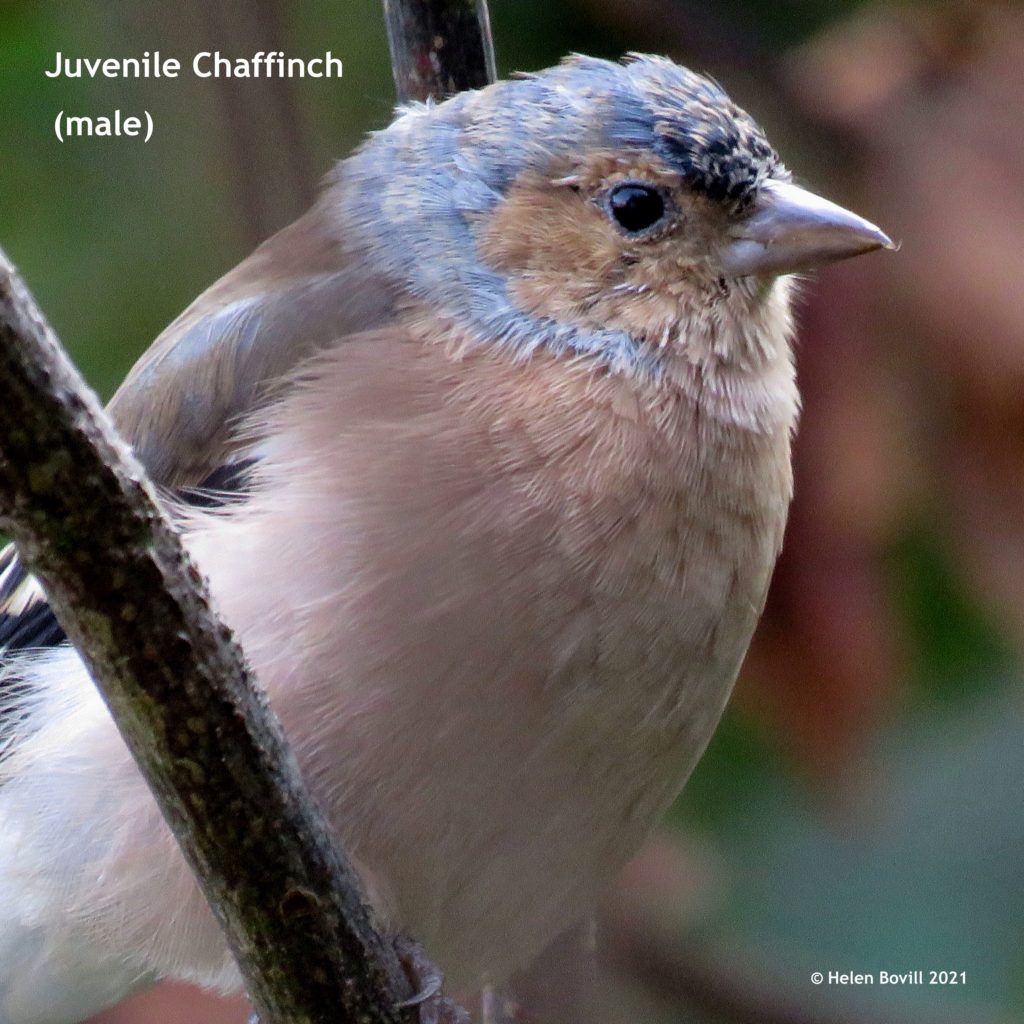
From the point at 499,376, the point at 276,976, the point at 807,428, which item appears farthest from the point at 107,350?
the point at 276,976

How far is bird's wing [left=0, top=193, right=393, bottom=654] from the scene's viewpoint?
287 centimetres

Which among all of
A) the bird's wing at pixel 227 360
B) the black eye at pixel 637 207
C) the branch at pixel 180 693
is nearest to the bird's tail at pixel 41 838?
the bird's wing at pixel 227 360

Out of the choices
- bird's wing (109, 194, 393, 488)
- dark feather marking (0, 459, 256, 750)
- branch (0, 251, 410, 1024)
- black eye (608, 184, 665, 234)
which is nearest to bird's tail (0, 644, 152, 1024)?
dark feather marking (0, 459, 256, 750)

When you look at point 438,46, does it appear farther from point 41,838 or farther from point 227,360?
point 41,838

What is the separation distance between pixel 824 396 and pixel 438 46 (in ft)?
3.28

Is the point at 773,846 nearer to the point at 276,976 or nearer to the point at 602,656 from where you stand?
the point at 602,656

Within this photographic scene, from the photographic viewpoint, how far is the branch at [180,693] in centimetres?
172

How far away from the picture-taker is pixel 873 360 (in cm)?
321

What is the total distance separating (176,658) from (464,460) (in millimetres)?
787

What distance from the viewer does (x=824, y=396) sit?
3211mm

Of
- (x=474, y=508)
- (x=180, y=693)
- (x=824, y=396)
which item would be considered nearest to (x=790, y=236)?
(x=824, y=396)

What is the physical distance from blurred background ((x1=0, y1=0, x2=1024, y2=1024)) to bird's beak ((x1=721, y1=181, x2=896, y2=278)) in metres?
0.32

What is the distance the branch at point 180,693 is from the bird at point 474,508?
0.37 meters

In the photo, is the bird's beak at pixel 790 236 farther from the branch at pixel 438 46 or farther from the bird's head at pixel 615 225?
the branch at pixel 438 46
